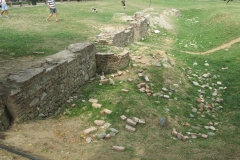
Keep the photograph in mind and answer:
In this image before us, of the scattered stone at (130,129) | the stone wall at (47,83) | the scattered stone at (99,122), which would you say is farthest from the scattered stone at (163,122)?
the stone wall at (47,83)

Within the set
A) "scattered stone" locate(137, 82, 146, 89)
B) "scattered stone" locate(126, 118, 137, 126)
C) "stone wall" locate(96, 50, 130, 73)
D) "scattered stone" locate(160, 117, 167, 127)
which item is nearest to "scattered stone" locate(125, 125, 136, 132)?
"scattered stone" locate(126, 118, 137, 126)

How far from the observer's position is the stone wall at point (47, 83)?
211 inches

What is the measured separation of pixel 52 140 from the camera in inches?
199

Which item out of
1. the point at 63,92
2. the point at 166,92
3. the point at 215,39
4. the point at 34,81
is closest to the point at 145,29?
the point at 215,39

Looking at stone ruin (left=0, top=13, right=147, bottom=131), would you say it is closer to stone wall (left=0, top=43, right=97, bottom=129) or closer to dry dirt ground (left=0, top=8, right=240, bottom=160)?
stone wall (left=0, top=43, right=97, bottom=129)

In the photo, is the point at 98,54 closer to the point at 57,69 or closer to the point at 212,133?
the point at 57,69

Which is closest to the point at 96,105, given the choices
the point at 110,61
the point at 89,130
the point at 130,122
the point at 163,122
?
the point at 130,122

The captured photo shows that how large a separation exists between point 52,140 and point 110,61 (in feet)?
15.1

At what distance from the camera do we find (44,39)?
34.8 feet

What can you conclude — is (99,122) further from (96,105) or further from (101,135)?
(96,105)

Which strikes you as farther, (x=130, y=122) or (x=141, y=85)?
(x=141, y=85)

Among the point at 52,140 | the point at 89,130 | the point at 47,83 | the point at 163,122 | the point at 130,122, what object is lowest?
the point at 163,122

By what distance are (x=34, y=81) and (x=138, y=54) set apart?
5.74m

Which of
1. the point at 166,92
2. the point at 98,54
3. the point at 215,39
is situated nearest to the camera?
the point at 166,92
